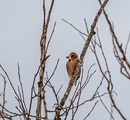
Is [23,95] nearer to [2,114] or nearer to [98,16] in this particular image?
[2,114]

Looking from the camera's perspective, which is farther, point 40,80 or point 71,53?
point 71,53

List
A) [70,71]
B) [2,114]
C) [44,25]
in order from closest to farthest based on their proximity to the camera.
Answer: [44,25]
[2,114]
[70,71]

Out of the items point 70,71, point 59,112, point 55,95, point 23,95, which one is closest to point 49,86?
point 55,95

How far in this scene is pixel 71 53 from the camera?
457 centimetres

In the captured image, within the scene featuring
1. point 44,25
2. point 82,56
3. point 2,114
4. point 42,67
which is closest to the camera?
point 44,25

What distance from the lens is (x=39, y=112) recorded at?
2150 millimetres

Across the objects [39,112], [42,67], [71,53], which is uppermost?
[71,53]

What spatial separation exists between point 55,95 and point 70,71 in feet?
5.55

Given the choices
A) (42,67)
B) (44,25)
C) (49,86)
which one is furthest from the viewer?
(49,86)

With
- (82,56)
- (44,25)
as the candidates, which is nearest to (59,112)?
(82,56)

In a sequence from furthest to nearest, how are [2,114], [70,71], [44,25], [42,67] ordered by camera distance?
[70,71]
[2,114]
[42,67]
[44,25]

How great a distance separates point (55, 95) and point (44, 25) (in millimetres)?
944

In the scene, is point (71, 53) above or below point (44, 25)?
above

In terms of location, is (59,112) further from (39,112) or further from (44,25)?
(44,25)
